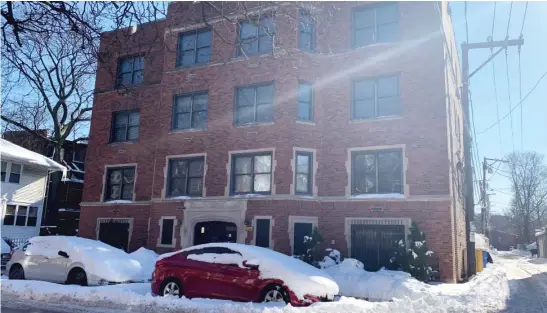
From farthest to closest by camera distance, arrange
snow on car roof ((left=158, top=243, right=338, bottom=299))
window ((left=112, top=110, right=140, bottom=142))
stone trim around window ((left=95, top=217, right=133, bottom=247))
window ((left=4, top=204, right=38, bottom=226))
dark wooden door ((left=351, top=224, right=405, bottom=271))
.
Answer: window ((left=4, top=204, right=38, bottom=226)), window ((left=112, top=110, right=140, bottom=142)), stone trim around window ((left=95, top=217, right=133, bottom=247)), dark wooden door ((left=351, top=224, right=405, bottom=271)), snow on car roof ((left=158, top=243, right=338, bottom=299))

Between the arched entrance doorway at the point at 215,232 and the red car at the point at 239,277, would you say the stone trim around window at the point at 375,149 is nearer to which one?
the arched entrance doorway at the point at 215,232

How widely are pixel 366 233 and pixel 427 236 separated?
2.28 m

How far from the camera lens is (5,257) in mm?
19234

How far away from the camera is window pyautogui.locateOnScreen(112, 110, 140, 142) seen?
2294cm

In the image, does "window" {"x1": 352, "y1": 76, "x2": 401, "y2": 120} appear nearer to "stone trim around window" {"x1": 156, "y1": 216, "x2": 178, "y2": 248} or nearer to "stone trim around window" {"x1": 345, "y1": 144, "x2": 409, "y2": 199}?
"stone trim around window" {"x1": 345, "y1": 144, "x2": 409, "y2": 199}

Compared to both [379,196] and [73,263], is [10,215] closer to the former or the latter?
[73,263]

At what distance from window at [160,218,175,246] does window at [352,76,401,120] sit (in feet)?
30.8

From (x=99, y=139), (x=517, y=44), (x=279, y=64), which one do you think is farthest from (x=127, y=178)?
(x=517, y=44)

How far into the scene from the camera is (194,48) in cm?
2092

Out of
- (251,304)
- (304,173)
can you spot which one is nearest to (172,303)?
(251,304)

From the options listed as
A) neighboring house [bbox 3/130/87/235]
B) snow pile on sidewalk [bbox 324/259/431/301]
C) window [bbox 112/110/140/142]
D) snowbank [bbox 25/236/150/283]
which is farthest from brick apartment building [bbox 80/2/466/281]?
neighboring house [bbox 3/130/87/235]

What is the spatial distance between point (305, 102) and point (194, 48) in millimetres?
6485

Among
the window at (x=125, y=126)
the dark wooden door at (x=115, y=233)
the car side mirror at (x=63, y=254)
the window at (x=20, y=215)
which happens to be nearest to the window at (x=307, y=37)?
the window at (x=125, y=126)

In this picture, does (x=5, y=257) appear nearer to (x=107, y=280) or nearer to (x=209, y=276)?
(x=107, y=280)
